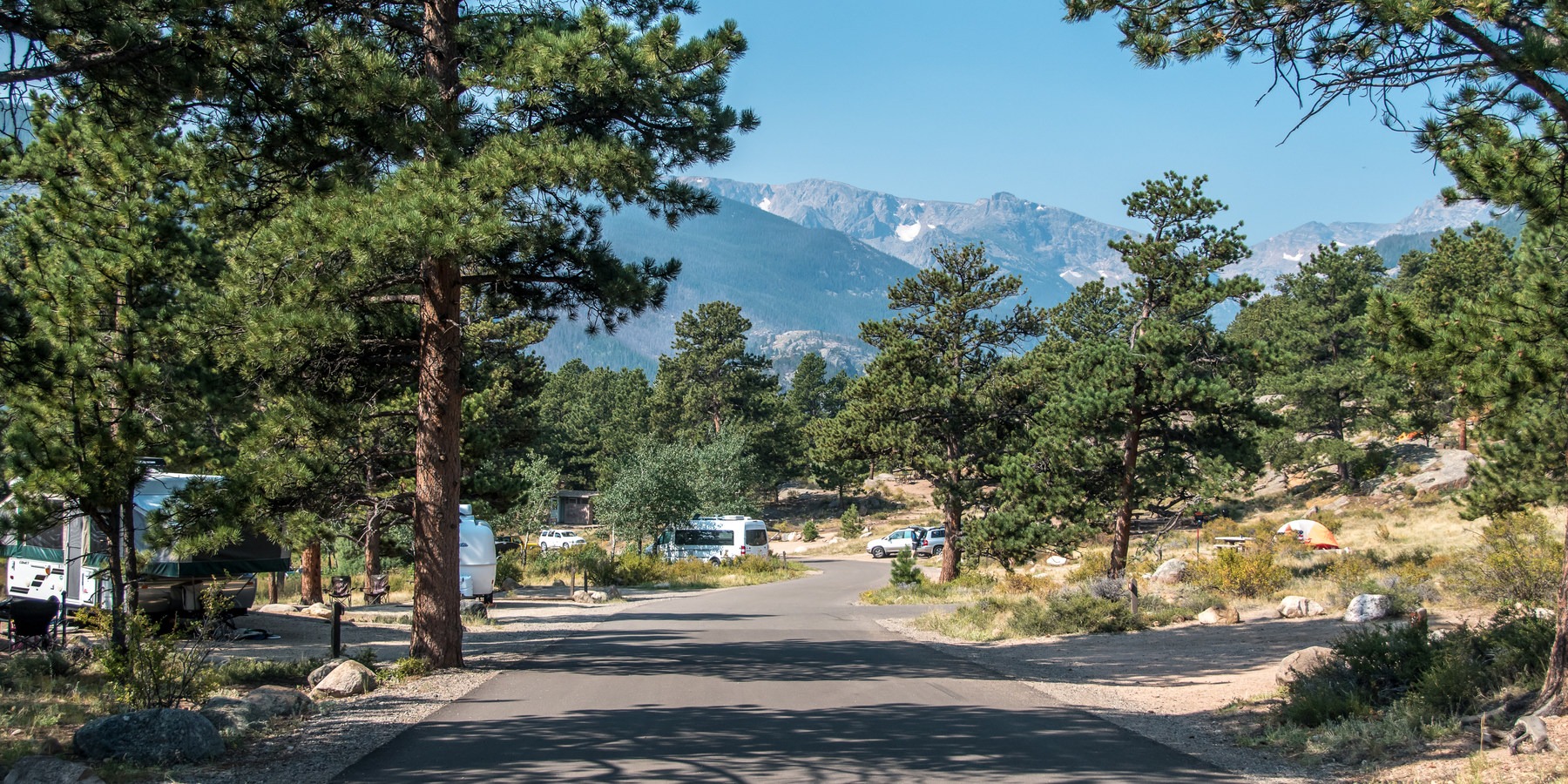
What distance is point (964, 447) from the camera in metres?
27.7

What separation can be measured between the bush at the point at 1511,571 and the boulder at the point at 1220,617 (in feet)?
11.1

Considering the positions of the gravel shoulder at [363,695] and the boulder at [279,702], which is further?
the boulder at [279,702]

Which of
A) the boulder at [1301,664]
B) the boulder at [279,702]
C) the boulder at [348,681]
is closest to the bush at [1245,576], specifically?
the boulder at [1301,664]

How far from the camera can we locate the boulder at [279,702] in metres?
8.35

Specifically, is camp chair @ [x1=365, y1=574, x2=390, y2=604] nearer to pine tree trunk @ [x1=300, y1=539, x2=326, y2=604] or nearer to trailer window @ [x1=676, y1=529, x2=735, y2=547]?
pine tree trunk @ [x1=300, y1=539, x2=326, y2=604]

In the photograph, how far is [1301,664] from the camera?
9680mm

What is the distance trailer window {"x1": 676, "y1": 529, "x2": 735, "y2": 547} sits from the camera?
45469mm

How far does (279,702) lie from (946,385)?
20.5 metres

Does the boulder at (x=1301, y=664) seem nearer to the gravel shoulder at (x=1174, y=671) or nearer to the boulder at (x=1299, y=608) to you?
the gravel shoulder at (x=1174, y=671)

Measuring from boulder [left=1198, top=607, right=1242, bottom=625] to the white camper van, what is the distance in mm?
28883

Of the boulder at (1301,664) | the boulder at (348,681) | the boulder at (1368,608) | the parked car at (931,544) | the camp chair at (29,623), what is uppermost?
the camp chair at (29,623)

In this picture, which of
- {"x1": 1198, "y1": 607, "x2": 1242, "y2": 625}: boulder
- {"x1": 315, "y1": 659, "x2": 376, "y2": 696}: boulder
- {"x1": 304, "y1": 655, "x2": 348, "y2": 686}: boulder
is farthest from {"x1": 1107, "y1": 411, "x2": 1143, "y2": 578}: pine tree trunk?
{"x1": 304, "y1": 655, "x2": 348, "y2": 686}: boulder

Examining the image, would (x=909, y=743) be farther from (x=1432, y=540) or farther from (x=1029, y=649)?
(x=1432, y=540)

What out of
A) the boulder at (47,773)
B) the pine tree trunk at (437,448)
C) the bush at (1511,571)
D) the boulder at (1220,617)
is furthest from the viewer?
the boulder at (1220,617)
